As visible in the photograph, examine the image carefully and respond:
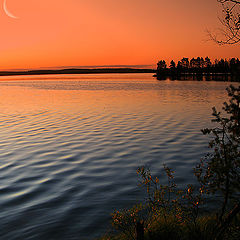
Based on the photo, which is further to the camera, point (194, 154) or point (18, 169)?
point (194, 154)

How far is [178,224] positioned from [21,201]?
552 centimetres

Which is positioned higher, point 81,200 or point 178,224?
point 178,224

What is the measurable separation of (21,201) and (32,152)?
6.29 meters

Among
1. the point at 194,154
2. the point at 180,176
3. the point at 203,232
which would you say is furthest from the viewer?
the point at 194,154

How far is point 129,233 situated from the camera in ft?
21.0

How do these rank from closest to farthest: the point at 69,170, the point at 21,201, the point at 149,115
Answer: the point at 21,201 → the point at 69,170 → the point at 149,115

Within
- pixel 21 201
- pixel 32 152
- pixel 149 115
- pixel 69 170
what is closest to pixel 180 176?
pixel 69 170

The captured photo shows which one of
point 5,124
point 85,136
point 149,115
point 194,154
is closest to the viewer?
point 194,154

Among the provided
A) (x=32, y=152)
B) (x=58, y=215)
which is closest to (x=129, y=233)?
(x=58, y=215)

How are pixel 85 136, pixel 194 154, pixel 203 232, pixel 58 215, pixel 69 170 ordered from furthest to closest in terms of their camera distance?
1. pixel 85 136
2. pixel 194 154
3. pixel 69 170
4. pixel 58 215
5. pixel 203 232

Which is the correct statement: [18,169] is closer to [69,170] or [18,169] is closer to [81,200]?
[69,170]

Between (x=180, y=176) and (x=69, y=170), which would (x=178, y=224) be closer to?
(x=180, y=176)

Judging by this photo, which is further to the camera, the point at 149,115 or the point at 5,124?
the point at 149,115

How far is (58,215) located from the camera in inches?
328
